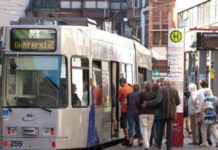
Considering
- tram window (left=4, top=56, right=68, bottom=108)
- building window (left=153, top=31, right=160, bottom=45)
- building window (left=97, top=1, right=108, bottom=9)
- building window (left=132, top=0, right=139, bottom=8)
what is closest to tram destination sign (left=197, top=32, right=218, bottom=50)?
tram window (left=4, top=56, right=68, bottom=108)

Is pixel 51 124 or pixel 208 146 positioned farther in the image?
pixel 208 146

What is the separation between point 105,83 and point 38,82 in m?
2.93

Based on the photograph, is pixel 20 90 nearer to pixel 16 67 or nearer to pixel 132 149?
pixel 16 67

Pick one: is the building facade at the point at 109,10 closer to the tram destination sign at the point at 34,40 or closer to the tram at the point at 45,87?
the tram at the point at 45,87

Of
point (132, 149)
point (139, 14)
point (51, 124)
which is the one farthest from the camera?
point (139, 14)

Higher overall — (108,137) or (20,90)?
(20,90)

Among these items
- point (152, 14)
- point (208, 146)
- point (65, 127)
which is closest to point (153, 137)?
point (208, 146)

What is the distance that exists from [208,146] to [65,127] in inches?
214

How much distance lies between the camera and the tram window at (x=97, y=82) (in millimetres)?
17422

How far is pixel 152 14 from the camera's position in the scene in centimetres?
8581

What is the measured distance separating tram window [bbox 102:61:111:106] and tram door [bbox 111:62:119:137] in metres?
0.53

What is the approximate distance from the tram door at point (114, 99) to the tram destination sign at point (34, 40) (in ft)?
12.3

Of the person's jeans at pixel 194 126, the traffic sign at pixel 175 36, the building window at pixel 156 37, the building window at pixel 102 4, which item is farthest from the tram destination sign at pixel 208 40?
the building window at pixel 102 4

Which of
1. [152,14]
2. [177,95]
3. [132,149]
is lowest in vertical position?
[132,149]
